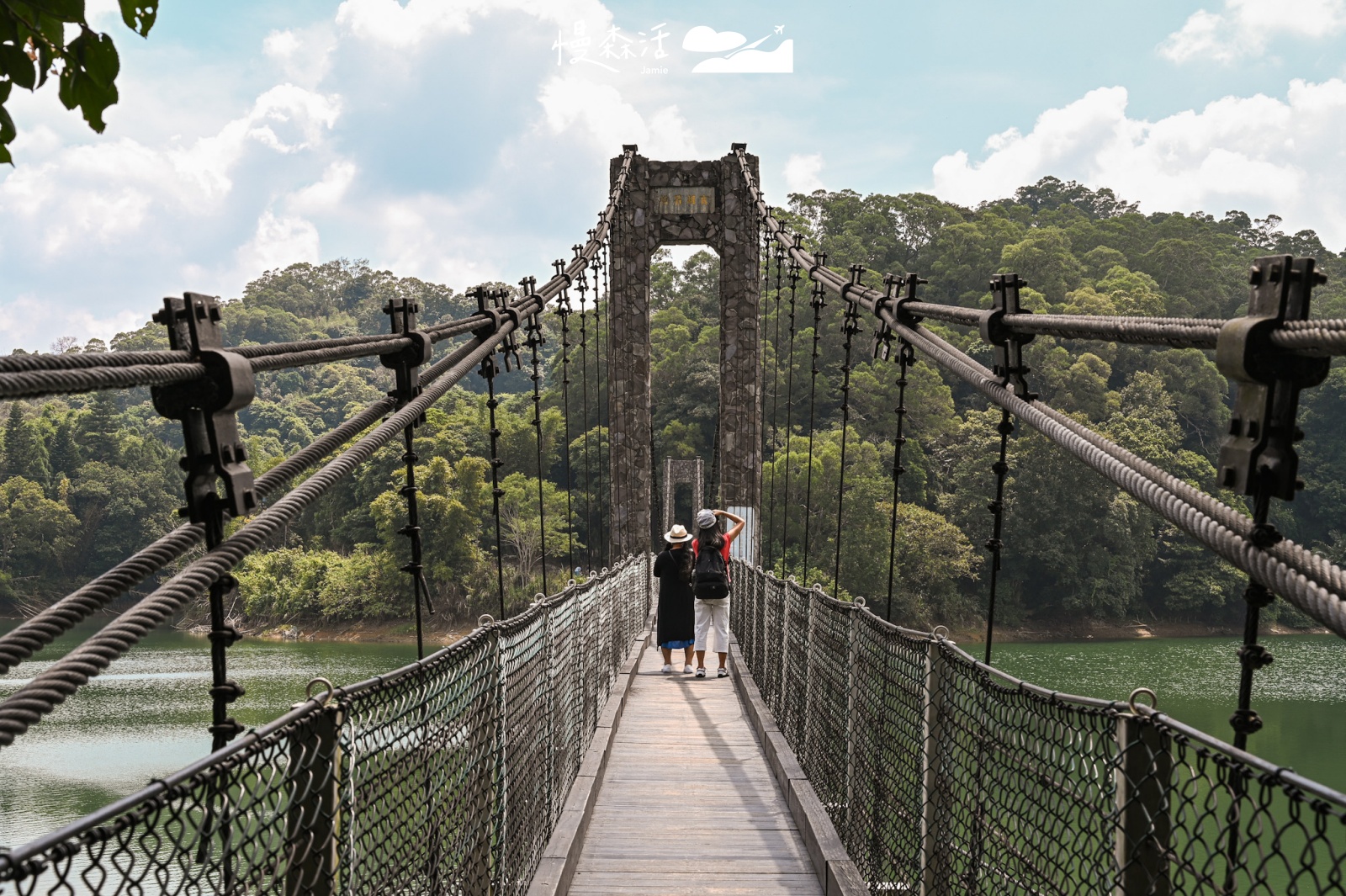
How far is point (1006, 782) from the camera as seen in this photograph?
1781mm

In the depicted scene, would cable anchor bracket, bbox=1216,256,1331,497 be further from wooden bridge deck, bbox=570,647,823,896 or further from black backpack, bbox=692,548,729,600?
black backpack, bbox=692,548,729,600

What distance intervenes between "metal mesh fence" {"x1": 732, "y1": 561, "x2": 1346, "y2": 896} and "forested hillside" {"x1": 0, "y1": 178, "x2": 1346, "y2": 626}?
21307 millimetres

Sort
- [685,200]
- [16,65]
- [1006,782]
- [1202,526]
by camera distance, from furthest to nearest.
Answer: [685,200]
[1006,782]
[16,65]
[1202,526]

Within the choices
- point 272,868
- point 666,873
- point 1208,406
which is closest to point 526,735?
point 666,873

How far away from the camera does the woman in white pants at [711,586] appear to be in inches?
216

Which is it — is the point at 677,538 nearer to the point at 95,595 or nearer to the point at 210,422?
the point at 210,422

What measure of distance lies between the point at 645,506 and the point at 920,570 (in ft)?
57.9

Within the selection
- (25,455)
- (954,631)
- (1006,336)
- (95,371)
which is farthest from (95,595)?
(25,455)

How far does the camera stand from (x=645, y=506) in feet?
36.4

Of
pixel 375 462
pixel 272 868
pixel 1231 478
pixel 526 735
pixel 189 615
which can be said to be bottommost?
pixel 189 615

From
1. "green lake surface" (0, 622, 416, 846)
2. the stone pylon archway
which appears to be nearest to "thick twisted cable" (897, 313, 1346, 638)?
the stone pylon archway

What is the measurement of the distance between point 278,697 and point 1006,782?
759 inches

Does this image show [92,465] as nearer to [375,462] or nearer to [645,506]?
→ [375,462]

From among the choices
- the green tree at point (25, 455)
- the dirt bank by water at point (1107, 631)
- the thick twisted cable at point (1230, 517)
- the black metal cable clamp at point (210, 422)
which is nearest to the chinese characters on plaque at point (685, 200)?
the thick twisted cable at point (1230, 517)
